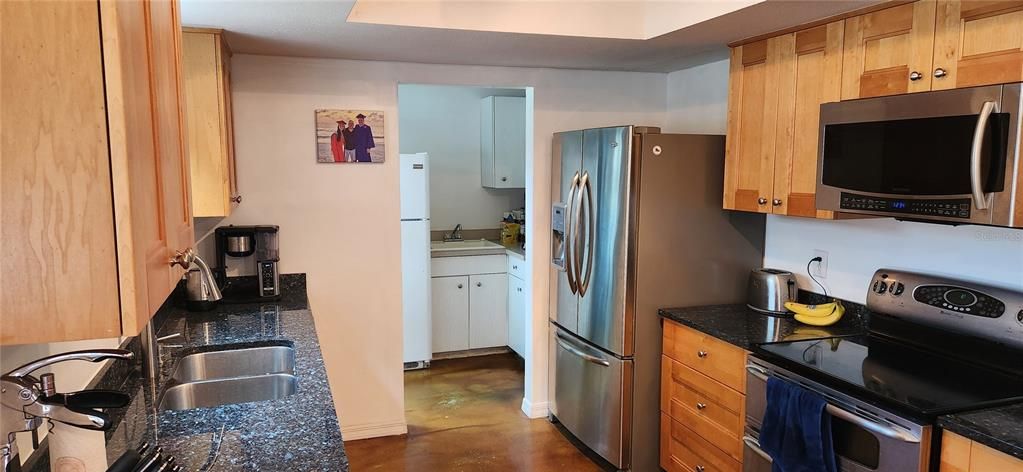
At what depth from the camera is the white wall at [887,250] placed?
7.26ft

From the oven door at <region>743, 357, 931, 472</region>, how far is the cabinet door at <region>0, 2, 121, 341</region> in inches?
78.1

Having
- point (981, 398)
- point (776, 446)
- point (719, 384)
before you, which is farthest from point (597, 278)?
point (981, 398)

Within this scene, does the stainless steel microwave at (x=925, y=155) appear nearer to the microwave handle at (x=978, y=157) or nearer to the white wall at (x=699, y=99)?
the microwave handle at (x=978, y=157)

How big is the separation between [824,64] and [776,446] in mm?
1395

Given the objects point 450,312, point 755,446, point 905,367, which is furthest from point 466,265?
point 905,367

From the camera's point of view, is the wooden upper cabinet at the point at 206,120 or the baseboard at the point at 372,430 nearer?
the wooden upper cabinet at the point at 206,120

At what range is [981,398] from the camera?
1895 millimetres

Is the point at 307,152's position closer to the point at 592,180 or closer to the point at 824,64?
the point at 592,180

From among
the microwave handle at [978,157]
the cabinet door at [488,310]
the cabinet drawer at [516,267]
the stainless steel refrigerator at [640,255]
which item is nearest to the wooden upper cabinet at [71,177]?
the microwave handle at [978,157]

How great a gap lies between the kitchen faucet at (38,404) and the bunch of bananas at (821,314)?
2517mm

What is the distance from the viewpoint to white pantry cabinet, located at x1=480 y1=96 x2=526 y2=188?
5184mm

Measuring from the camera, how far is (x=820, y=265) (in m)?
2.96

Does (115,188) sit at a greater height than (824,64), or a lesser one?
lesser

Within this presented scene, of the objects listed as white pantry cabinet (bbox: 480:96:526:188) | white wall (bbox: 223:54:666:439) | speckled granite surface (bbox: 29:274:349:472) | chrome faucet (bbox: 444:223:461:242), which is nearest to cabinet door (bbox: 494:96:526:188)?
white pantry cabinet (bbox: 480:96:526:188)
